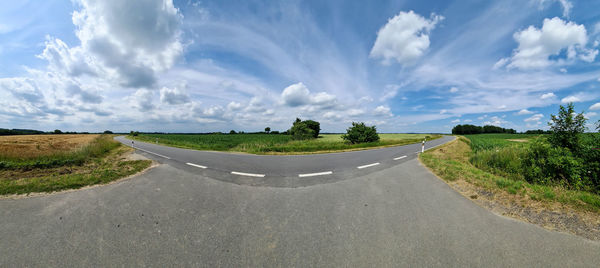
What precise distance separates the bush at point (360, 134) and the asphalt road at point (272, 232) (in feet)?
61.7

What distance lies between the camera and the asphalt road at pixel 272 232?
2096 mm

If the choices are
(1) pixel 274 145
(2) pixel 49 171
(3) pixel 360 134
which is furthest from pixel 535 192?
(3) pixel 360 134

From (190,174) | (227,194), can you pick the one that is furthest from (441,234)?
(190,174)

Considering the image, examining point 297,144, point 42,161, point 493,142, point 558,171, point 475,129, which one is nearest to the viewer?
point 558,171

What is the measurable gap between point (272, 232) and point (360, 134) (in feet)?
71.7

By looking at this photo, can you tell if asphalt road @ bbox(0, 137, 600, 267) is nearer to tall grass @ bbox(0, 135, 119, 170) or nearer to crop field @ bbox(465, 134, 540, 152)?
crop field @ bbox(465, 134, 540, 152)

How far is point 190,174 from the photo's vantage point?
6.10m

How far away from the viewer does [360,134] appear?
74.8ft

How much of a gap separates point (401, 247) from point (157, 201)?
468 cm

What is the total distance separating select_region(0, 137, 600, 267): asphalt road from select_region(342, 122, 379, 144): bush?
18.8 meters

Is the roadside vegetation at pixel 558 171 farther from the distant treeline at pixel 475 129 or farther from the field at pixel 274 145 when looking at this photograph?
the distant treeline at pixel 475 129

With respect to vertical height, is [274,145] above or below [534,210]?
above

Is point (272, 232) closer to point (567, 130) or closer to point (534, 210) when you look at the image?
point (534, 210)

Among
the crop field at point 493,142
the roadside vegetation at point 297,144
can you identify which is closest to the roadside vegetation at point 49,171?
the roadside vegetation at point 297,144
